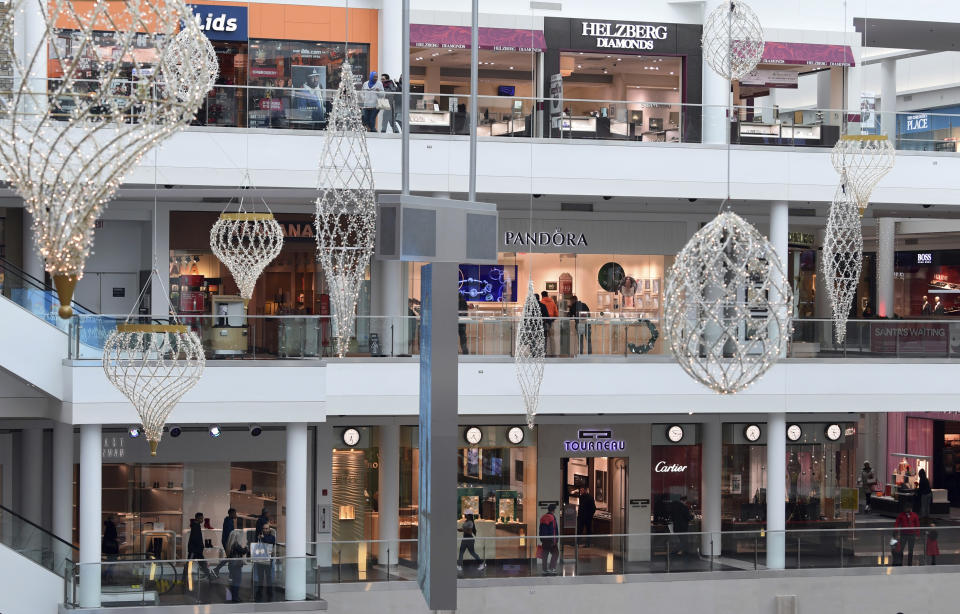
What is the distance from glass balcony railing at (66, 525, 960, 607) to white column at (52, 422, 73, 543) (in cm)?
297

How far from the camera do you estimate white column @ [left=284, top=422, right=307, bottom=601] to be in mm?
18359

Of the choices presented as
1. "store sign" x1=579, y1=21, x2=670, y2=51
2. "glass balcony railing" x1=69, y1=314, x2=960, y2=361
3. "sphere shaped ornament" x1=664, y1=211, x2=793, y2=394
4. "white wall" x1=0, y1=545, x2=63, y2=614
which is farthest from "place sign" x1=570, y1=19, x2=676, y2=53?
"sphere shaped ornament" x1=664, y1=211, x2=793, y2=394

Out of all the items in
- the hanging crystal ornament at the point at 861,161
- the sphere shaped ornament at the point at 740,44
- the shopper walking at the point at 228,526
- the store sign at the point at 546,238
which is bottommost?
the shopper walking at the point at 228,526

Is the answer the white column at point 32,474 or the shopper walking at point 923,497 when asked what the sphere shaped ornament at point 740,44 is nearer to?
the shopper walking at point 923,497

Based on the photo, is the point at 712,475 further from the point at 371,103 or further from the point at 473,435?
the point at 371,103

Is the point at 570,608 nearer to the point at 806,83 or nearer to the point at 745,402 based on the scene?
the point at 745,402

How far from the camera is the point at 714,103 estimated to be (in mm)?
23234

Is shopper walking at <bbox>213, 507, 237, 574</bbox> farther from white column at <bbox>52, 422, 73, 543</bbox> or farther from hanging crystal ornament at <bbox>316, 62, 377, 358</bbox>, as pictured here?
hanging crystal ornament at <bbox>316, 62, 377, 358</bbox>

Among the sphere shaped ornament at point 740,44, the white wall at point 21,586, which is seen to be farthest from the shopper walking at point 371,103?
the white wall at point 21,586

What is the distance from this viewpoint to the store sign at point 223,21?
22.0 meters

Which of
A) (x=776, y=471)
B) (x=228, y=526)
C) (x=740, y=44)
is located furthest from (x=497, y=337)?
(x=740, y=44)

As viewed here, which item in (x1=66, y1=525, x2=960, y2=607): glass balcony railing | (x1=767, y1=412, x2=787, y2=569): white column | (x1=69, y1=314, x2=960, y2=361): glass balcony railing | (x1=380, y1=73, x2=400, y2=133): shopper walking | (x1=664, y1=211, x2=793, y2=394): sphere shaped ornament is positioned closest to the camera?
(x1=664, y1=211, x2=793, y2=394): sphere shaped ornament

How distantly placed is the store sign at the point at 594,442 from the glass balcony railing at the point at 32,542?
8.86 m

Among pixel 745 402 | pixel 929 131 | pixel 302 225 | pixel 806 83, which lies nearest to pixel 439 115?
pixel 302 225
